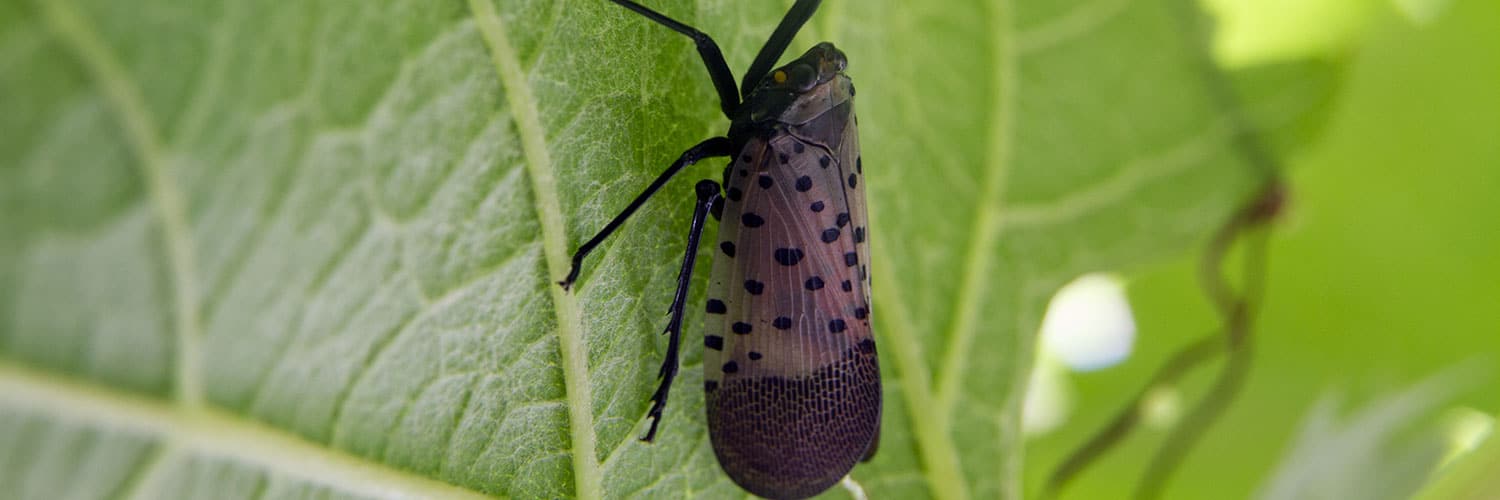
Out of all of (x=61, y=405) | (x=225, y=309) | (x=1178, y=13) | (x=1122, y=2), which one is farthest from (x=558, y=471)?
(x=1178, y=13)

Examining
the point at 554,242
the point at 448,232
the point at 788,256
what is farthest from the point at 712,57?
the point at 448,232

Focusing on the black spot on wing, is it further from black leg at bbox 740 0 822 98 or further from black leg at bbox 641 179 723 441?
black leg at bbox 740 0 822 98

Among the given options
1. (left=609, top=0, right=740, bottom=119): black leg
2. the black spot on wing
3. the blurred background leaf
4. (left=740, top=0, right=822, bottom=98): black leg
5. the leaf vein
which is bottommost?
the leaf vein

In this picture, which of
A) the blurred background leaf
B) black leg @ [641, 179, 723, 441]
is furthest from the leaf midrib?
the blurred background leaf

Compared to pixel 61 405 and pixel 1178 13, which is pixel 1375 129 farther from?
pixel 61 405

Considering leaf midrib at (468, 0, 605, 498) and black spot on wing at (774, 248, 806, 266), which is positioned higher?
black spot on wing at (774, 248, 806, 266)

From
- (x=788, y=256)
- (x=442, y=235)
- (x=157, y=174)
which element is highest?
(x=788, y=256)

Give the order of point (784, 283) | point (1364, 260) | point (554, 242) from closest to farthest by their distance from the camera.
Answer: point (554, 242) → point (784, 283) → point (1364, 260)

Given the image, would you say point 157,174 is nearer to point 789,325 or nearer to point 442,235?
point 442,235
